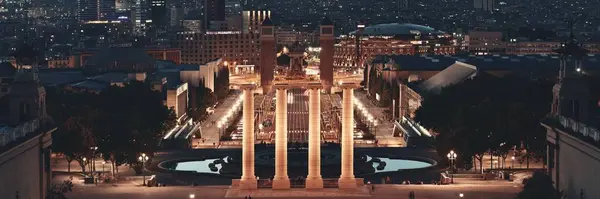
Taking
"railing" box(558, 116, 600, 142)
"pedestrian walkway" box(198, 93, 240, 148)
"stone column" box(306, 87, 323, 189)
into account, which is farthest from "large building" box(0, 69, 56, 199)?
"pedestrian walkway" box(198, 93, 240, 148)

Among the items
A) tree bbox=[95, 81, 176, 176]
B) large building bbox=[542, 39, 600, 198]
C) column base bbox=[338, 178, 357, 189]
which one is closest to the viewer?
large building bbox=[542, 39, 600, 198]

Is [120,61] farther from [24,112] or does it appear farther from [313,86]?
[24,112]

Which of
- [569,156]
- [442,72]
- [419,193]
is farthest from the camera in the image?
[442,72]

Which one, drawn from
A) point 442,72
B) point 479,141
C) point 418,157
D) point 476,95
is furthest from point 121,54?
point 479,141

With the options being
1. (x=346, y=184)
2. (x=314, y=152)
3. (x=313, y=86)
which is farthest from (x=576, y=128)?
(x=314, y=152)

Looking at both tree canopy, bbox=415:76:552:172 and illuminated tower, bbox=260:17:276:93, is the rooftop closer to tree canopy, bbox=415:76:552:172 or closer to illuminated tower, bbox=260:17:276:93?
tree canopy, bbox=415:76:552:172

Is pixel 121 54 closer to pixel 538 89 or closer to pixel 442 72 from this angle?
pixel 442 72
